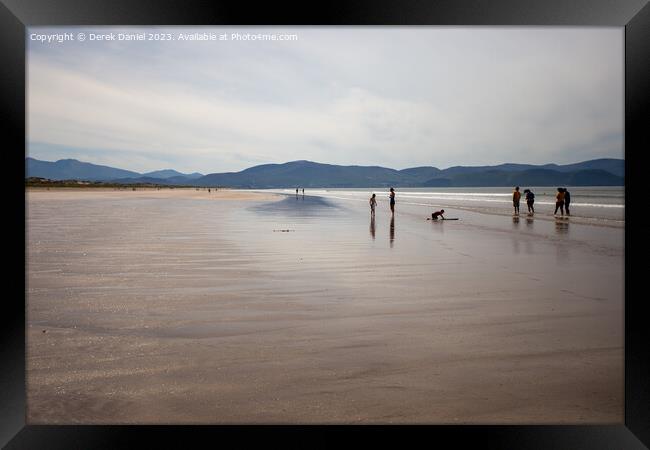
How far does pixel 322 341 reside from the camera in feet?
17.3

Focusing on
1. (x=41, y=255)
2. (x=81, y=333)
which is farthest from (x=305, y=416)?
(x=41, y=255)

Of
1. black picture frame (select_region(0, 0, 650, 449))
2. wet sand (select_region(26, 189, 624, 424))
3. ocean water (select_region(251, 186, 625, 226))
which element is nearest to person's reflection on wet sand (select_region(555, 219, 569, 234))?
ocean water (select_region(251, 186, 625, 226))

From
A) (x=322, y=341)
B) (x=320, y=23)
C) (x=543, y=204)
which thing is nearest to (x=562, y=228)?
(x=322, y=341)

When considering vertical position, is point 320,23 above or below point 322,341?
above

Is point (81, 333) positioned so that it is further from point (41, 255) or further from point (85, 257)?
point (41, 255)

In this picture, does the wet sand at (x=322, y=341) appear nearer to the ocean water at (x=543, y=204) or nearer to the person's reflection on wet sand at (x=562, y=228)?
the ocean water at (x=543, y=204)

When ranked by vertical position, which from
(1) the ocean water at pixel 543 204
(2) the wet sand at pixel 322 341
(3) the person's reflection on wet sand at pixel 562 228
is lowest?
(2) the wet sand at pixel 322 341

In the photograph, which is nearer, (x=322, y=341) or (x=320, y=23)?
A: (x=320, y=23)

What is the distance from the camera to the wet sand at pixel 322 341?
3873 mm

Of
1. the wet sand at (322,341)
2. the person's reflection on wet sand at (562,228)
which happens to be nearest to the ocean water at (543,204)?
the wet sand at (322,341)

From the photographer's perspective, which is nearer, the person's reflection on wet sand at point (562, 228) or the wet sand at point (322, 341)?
the wet sand at point (322, 341)

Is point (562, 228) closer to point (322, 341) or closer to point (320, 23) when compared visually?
point (322, 341)

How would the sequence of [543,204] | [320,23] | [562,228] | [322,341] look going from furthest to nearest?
1. [543,204]
2. [562,228]
3. [322,341]
4. [320,23]

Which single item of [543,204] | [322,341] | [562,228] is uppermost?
[543,204]
